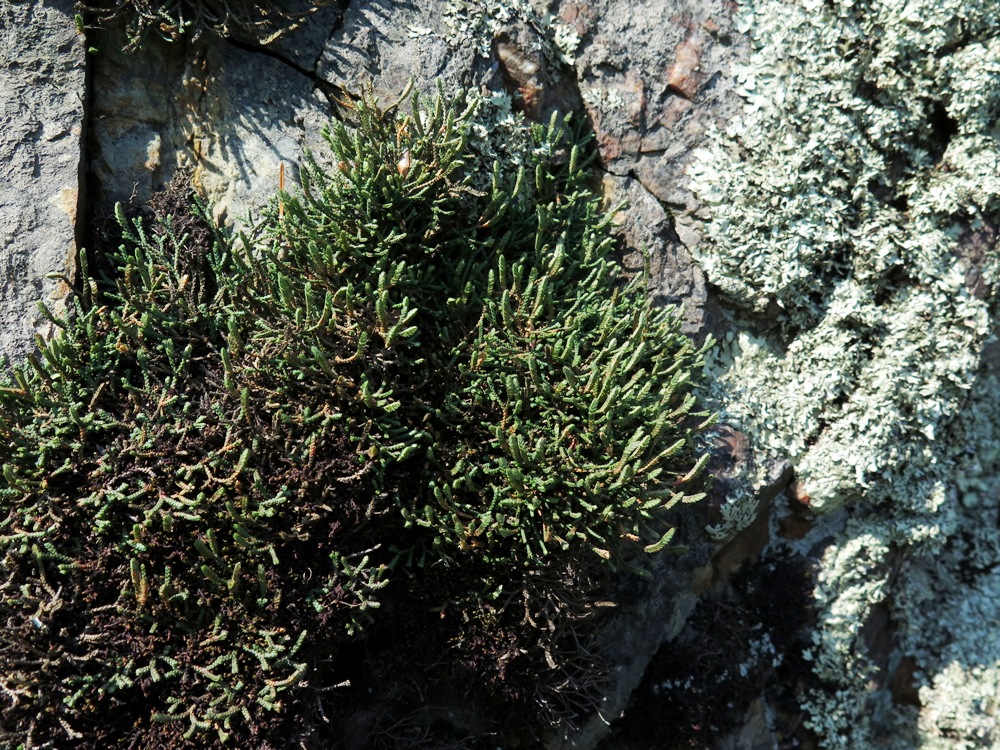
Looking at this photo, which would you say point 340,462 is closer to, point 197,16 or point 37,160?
point 37,160

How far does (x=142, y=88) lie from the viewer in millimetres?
3979

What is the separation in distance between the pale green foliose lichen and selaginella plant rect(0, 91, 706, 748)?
2.84 feet

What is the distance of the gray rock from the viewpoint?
363 centimetres

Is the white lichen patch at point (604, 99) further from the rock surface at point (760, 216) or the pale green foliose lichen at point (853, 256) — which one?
the pale green foliose lichen at point (853, 256)

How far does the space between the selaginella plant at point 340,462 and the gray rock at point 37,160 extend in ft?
0.66

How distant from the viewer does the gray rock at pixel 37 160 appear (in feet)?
11.9

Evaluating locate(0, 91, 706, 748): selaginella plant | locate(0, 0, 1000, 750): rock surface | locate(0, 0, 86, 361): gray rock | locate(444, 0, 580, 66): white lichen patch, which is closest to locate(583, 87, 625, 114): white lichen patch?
locate(0, 0, 1000, 750): rock surface

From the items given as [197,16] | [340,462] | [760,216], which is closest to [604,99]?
[760,216]

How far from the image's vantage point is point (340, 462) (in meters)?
3.52

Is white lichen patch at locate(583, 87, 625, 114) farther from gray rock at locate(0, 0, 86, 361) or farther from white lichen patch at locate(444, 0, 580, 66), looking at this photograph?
gray rock at locate(0, 0, 86, 361)

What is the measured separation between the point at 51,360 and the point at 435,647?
2160 mm

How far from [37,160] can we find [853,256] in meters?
4.30

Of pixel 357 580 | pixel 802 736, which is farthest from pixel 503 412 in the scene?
pixel 802 736

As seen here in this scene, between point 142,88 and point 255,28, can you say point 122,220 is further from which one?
point 255,28
